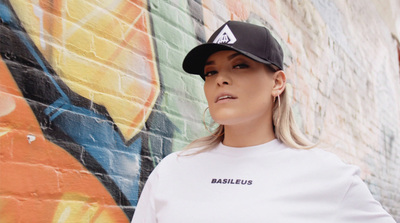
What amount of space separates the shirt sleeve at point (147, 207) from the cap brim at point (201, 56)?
1.36ft

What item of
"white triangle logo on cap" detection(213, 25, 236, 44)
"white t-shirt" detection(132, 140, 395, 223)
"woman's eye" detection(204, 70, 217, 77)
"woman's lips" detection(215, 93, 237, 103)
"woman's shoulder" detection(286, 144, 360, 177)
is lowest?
"white t-shirt" detection(132, 140, 395, 223)

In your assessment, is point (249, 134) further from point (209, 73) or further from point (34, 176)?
point (34, 176)

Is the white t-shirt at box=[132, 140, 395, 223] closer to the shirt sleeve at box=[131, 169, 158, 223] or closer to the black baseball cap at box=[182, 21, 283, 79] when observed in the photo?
Answer: the shirt sleeve at box=[131, 169, 158, 223]

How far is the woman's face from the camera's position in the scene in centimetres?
150

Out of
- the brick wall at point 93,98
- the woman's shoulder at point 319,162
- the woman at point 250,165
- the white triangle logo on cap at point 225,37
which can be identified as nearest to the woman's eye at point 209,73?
the woman at point 250,165

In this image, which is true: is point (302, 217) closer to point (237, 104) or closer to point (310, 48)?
point (237, 104)

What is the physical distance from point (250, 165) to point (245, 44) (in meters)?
0.41

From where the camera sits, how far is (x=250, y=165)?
150 centimetres

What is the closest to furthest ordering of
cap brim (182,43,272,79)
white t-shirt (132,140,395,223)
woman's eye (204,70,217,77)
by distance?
white t-shirt (132,140,395,223) < cap brim (182,43,272,79) < woman's eye (204,70,217,77)

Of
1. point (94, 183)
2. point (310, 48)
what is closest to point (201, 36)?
point (94, 183)

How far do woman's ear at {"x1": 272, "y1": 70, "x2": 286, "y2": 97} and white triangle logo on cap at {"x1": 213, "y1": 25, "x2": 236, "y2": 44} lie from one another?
0.22 meters

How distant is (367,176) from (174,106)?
3984 millimetres

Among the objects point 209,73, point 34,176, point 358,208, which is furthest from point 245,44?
point 34,176

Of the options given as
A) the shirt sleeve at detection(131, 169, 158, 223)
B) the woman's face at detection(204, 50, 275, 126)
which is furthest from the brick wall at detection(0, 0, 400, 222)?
the woman's face at detection(204, 50, 275, 126)
